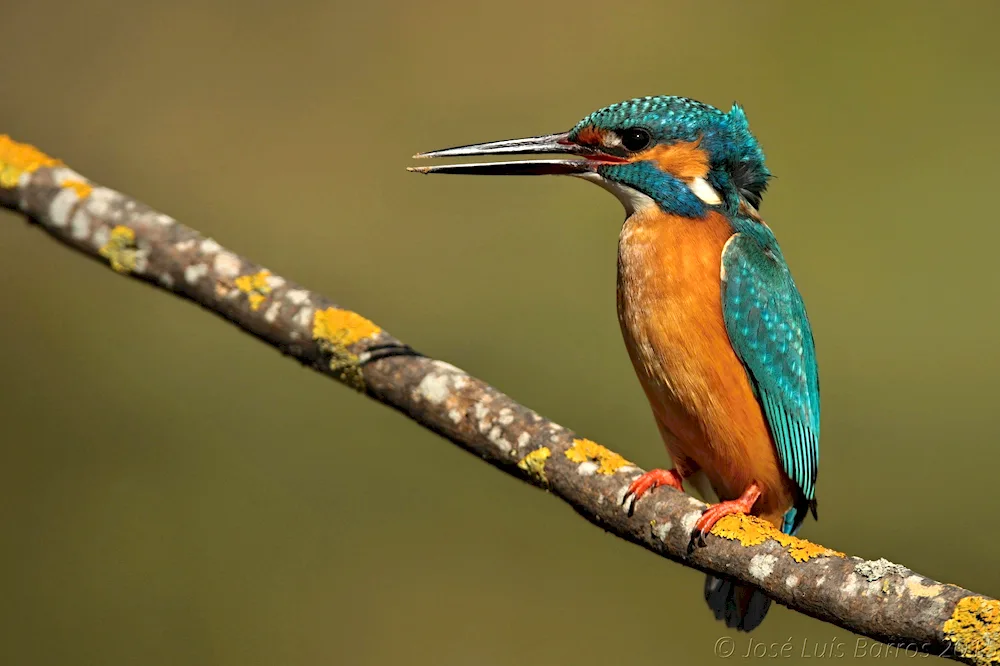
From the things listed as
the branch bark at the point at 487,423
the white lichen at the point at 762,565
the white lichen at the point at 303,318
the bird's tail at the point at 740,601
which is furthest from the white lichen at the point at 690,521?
the white lichen at the point at 303,318

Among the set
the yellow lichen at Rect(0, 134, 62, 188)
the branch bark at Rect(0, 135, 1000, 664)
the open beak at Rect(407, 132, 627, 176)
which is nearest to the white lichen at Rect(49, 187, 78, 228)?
the branch bark at Rect(0, 135, 1000, 664)

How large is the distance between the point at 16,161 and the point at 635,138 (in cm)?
167

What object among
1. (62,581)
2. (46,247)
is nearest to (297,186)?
(46,247)

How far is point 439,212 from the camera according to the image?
16.4 ft

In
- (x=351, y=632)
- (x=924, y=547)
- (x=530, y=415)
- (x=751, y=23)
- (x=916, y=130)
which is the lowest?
(x=351, y=632)

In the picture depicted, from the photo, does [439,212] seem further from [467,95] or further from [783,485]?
[783,485]

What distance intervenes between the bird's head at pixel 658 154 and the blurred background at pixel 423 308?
5.14 feet

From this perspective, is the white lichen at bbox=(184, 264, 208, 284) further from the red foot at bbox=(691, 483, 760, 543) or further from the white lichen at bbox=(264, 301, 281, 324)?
the red foot at bbox=(691, 483, 760, 543)

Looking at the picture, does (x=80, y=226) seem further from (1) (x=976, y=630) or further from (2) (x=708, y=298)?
(1) (x=976, y=630)

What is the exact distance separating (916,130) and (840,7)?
86 centimetres

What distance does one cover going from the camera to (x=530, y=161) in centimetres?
251

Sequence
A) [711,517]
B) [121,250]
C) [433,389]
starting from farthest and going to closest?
[121,250] < [433,389] < [711,517]

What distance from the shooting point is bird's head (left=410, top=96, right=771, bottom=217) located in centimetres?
250
